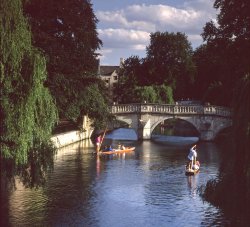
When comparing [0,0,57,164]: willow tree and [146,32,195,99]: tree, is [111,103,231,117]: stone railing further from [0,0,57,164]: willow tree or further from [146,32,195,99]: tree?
[0,0,57,164]: willow tree

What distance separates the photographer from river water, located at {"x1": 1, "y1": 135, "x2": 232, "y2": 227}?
20312 mm

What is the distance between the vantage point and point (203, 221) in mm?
20078

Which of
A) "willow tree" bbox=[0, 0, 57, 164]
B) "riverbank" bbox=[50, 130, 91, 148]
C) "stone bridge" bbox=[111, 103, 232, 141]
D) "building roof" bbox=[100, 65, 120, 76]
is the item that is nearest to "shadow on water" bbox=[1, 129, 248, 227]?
"willow tree" bbox=[0, 0, 57, 164]

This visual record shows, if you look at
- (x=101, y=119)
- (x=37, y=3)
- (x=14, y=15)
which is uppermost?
(x=37, y=3)

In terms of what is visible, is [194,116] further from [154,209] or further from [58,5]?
[154,209]

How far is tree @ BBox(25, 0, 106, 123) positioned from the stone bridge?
17438 mm

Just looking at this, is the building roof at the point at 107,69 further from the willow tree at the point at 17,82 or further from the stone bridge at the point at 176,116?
the willow tree at the point at 17,82

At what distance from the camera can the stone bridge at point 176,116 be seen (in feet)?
161

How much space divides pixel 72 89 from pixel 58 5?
491 centimetres

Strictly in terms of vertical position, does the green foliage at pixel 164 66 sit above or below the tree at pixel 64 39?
above

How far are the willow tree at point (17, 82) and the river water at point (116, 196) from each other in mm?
3297

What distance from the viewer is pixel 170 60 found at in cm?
7738

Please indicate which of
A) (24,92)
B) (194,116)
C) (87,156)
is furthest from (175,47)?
(24,92)

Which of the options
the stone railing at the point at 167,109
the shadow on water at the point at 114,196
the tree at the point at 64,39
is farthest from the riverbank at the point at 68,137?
the tree at the point at 64,39
